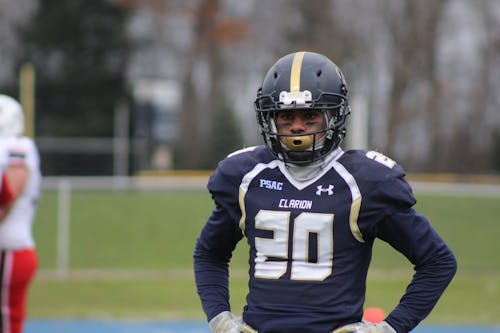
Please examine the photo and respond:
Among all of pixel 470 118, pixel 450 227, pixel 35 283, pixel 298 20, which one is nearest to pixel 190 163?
pixel 298 20

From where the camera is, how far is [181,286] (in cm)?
1198

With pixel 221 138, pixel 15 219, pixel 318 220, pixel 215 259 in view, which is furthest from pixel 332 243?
pixel 221 138

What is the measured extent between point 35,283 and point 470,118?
75.6 feet

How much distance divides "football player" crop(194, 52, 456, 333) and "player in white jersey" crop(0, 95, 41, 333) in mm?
2429

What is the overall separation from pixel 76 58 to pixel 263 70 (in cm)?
713

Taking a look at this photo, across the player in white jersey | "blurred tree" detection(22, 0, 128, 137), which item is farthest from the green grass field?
"blurred tree" detection(22, 0, 128, 137)

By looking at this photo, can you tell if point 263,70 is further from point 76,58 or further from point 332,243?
point 332,243

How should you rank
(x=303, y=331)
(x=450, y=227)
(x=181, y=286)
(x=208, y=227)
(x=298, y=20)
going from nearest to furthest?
(x=303, y=331) < (x=208, y=227) < (x=181, y=286) < (x=450, y=227) < (x=298, y=20)

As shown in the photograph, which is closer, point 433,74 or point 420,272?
point 420,272

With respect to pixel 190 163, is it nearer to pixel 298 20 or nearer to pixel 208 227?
pixel 298 20

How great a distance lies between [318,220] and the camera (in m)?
3.12

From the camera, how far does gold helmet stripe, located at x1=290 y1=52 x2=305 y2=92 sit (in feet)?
10.4

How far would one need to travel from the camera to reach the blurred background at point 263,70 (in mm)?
31312

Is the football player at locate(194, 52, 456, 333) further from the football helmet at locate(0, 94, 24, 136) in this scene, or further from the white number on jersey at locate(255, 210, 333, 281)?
the football helmet at locate(0, 94, 24, 136)
